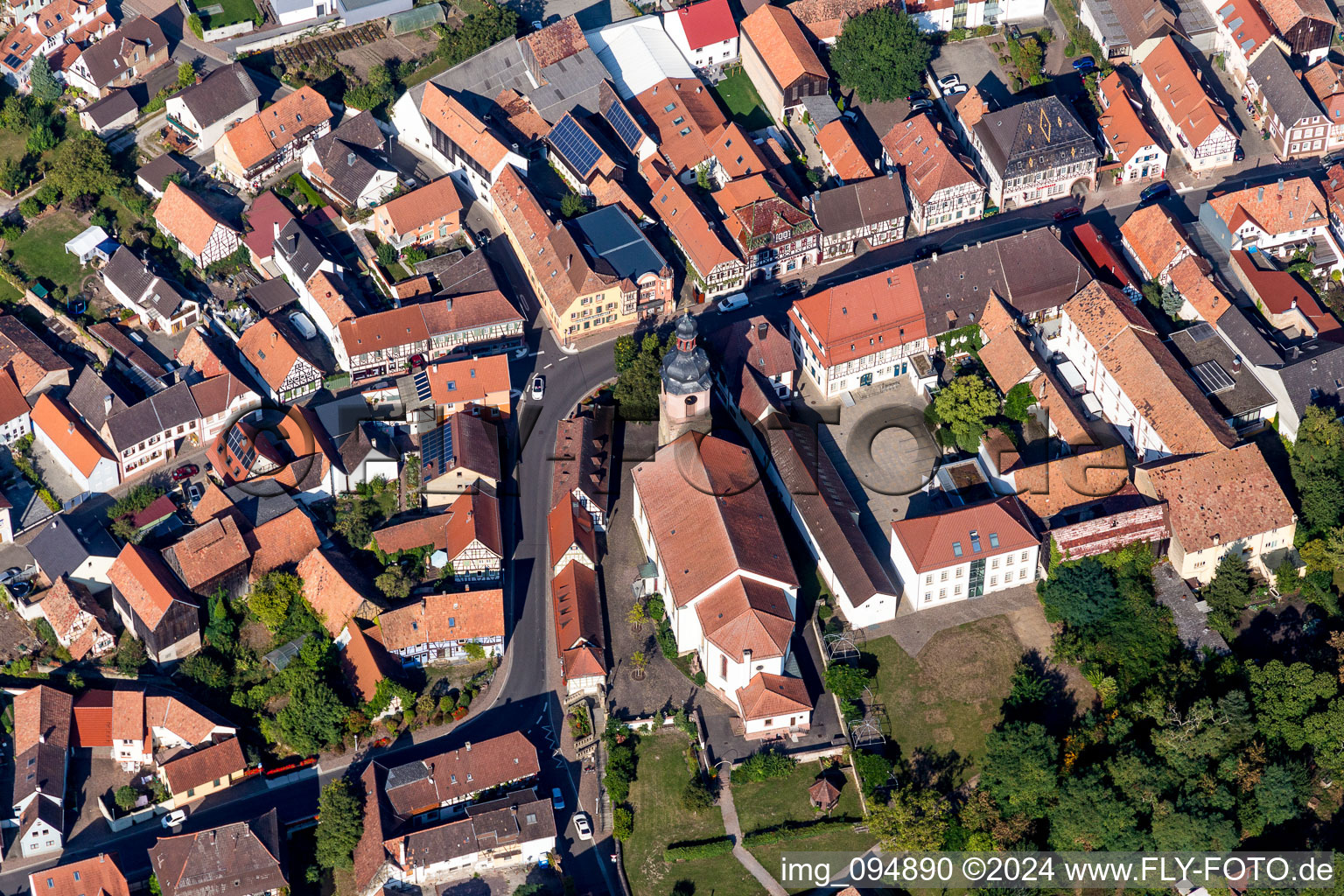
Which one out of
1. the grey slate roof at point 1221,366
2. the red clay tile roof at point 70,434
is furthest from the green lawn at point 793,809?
the red clay tile roof at point 70,434

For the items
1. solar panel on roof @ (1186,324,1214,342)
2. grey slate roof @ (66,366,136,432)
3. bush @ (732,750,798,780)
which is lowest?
bush @ (732,750,798,780)

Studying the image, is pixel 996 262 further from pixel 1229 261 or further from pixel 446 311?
pixel 446 311

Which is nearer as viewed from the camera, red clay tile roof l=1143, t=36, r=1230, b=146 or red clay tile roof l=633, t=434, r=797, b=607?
red clay tile roof l=633, t=434, r=797, b=607

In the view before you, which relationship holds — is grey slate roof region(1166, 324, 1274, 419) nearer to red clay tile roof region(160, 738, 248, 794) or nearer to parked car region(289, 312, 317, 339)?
parked car region(289, 312, 317, 339)

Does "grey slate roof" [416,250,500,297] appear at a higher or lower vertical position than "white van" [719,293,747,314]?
higher

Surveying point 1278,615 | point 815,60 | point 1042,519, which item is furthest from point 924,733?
point 815,60

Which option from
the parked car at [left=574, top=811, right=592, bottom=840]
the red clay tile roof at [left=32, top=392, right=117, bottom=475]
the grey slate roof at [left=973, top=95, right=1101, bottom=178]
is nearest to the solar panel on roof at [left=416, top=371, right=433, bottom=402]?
the red clay tile roof at [left=32, top=392, right=117, bottom=475]

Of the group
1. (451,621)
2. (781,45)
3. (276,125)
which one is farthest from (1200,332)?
(276,125)
